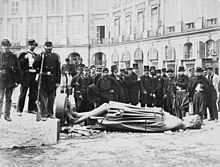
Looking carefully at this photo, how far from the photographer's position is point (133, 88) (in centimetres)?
866

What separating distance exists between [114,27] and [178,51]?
6.91 metres

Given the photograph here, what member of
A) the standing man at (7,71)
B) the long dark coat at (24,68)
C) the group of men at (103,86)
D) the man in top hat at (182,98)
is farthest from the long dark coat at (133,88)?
the standing man at (7,71)

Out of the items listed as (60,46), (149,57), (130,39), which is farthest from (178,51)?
(60,46)

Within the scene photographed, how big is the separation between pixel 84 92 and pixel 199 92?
97.3 inches

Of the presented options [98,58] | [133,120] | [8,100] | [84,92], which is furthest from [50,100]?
[98,58]

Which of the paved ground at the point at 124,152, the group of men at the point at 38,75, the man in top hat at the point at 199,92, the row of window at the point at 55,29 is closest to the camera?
the paved ground at the point at 124,152

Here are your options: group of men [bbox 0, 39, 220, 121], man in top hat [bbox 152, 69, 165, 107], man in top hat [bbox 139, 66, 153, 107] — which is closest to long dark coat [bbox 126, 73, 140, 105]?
group of men [bbox 0, 39, 220, 121]

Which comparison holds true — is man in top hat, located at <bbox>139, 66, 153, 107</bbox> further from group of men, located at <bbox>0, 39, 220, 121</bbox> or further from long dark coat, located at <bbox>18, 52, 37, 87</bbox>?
long dark coat, located at <bbox>18, 52, 37, 87</bbox>

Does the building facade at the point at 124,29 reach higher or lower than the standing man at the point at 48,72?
higher

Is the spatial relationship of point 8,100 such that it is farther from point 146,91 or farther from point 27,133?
point 146,91

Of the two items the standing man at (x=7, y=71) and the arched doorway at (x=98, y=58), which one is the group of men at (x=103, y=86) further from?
the arched doorway at (x=98, y=58)

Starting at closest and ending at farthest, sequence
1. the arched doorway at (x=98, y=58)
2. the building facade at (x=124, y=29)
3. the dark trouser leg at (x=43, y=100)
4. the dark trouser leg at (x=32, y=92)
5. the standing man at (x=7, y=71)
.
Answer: the standing man at (x=7, y=71) < the dark trouser leg at (x=43, y=100) < the dark trouser leg at (x=32, y=92) < the building facade at (x=124, y=29) < the arched doorway at (x=98, y=58)

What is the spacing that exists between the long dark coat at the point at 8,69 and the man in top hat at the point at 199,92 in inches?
157

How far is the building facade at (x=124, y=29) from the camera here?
50.7 feet
